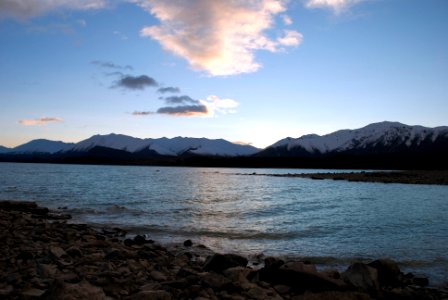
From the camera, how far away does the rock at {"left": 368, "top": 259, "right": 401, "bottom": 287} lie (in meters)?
13.3

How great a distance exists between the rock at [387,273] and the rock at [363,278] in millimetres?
1089

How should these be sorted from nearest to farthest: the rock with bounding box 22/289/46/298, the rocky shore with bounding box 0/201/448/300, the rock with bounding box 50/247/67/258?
1. the rock with bounding box 22/289/46/298
2. the rocky shore with bounding box 0/201/448/300
3. the rock with bounding box 50/247/67/258

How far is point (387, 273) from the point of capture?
13.5 metres

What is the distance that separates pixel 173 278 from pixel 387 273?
287 inches

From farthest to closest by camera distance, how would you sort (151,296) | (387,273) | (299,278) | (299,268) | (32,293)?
(387,273), (299,268), (299,278), (151,296), (32,293)

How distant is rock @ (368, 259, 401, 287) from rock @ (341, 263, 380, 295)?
1.09m

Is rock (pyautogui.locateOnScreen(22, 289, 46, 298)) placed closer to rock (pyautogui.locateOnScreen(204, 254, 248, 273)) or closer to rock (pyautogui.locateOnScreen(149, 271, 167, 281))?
rock (pyautogui.locateOnScreen(149, 271, 167, 281))

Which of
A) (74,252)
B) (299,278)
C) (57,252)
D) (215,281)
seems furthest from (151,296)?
(74,252)

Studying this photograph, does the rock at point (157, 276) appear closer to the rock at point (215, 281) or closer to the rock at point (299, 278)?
the rock at point (215, 281)

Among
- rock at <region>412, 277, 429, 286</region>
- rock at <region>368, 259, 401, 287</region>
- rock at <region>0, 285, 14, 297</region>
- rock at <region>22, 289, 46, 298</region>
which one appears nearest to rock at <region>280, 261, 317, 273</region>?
rock at <region>368, 259, 401, 287</region>

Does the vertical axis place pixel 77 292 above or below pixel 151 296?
above

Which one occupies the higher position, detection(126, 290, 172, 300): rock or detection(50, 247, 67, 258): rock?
detection(126, 290, 172, 300): rock

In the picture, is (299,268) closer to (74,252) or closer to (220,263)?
(220,263)

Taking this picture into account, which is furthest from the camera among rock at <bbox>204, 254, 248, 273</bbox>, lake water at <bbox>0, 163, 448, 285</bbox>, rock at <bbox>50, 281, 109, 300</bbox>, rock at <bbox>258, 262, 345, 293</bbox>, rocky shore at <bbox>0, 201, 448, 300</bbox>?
lake water at <bbox>0, 163, 448, 285</bbox>
